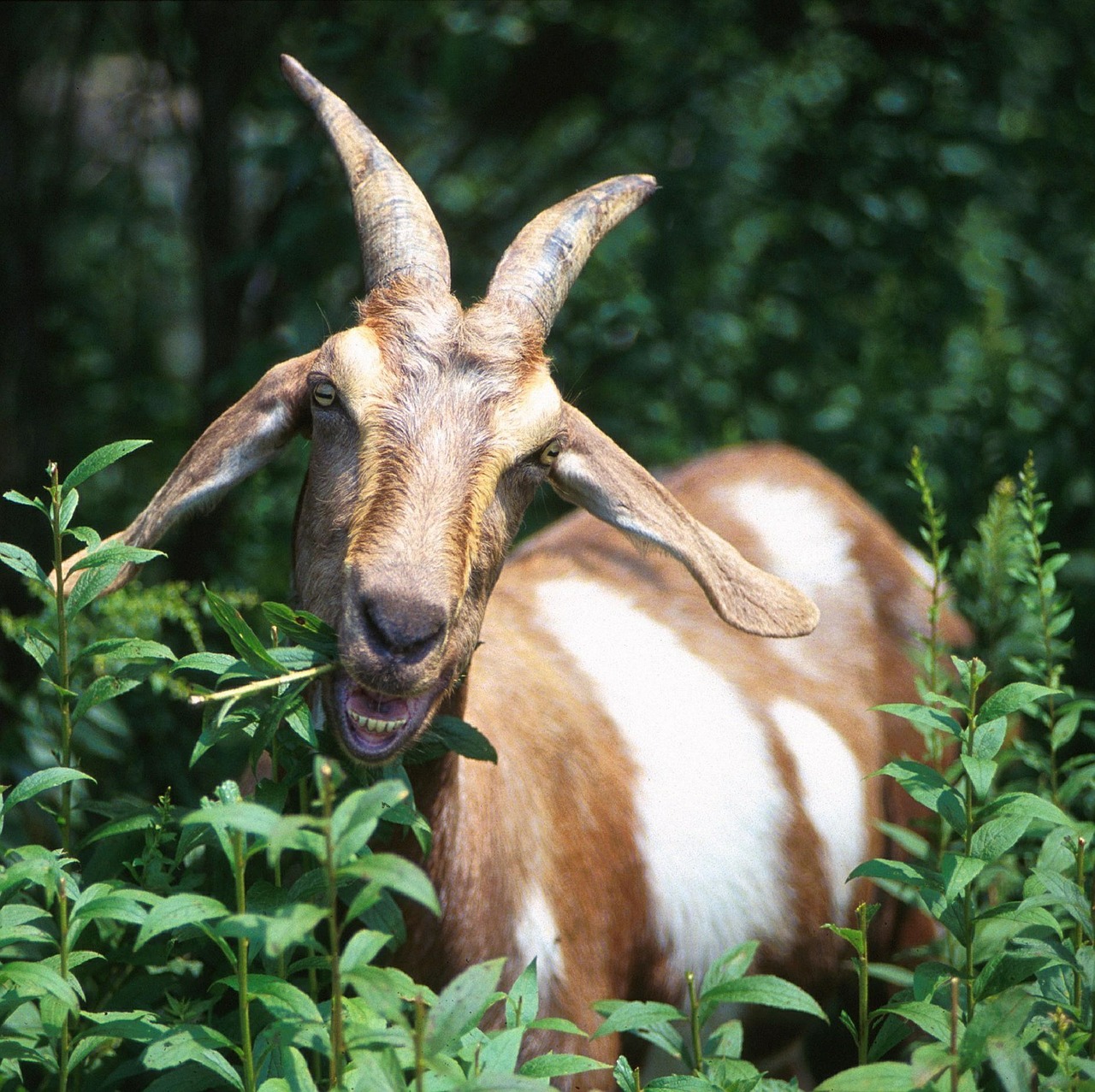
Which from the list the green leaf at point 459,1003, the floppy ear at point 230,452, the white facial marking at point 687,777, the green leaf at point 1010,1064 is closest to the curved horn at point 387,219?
the floppy ear at point 230,452

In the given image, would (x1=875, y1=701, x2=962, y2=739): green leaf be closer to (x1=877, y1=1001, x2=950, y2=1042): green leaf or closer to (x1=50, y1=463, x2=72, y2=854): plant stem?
(x1=877, y1=1001, x2=950, y2=1042): green leaf

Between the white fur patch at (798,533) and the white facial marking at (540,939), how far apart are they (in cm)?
153

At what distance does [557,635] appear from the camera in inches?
145

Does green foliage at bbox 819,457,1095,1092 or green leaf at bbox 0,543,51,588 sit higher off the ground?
green leaf at bbox 0,543,51,588

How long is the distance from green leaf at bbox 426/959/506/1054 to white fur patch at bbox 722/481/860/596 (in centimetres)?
252

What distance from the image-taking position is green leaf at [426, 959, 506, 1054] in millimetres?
1649

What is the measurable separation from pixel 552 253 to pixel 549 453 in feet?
1.60

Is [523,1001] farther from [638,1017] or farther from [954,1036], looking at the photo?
[954,1036]

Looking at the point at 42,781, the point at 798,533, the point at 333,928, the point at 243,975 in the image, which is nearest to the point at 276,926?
the point at 333,928

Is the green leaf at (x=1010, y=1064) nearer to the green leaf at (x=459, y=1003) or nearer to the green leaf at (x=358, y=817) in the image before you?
the green leaf at (x=459, y=1003)

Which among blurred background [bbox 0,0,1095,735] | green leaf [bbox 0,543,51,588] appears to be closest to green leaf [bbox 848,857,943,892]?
green leaf [bbox 0,543,51,588]

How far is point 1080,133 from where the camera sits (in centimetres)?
563

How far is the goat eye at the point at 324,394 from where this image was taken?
2.64 m

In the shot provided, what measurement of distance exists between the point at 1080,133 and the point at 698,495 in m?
2.67
